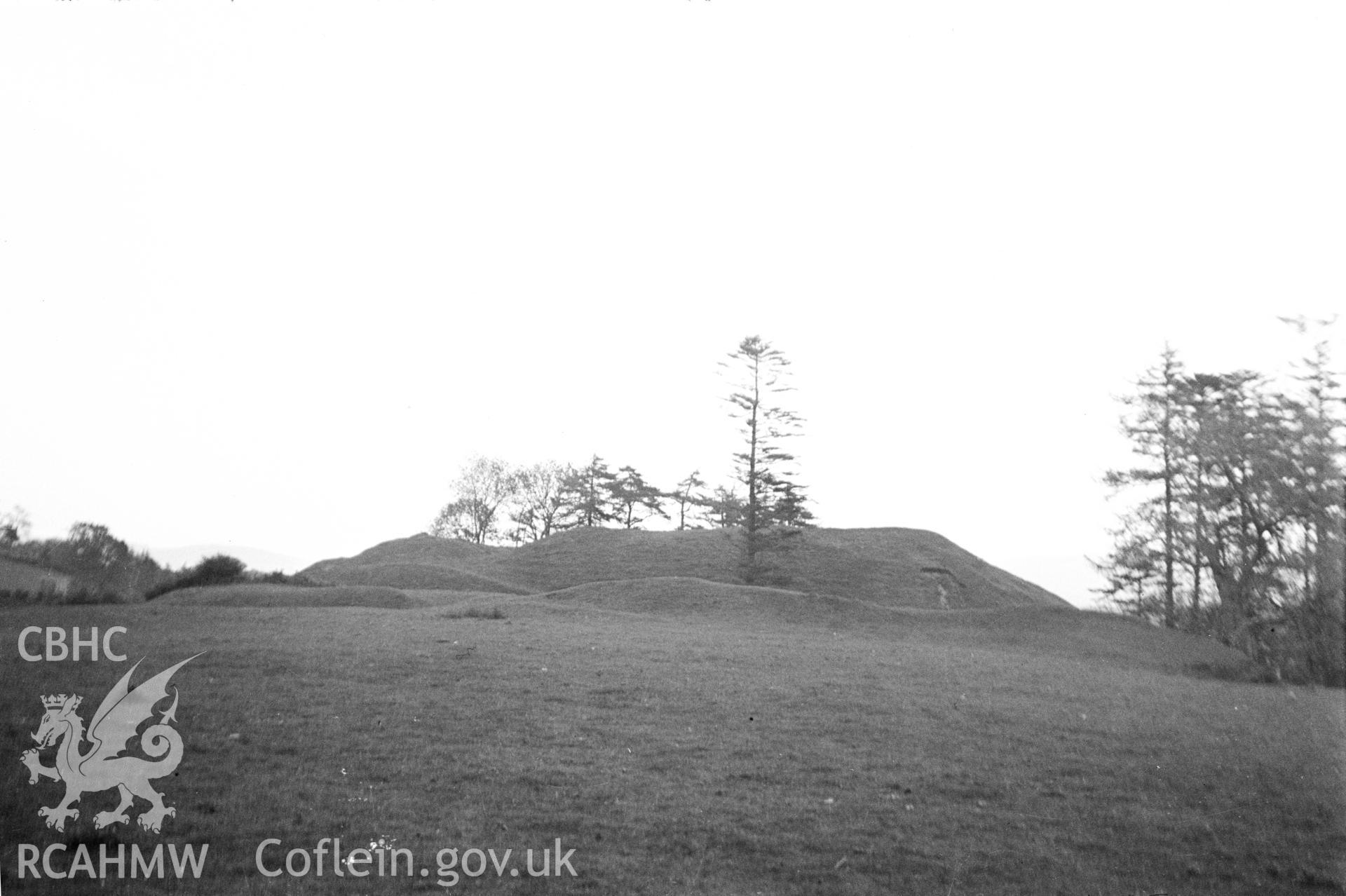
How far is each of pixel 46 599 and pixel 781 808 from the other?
11.3 meters

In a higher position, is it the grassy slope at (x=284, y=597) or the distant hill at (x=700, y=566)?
the distant hill at (x=700, y=566)

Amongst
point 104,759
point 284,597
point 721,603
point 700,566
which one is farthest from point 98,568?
point 700,566

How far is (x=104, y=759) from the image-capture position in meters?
5.51

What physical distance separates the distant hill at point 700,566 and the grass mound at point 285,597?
8273 mm

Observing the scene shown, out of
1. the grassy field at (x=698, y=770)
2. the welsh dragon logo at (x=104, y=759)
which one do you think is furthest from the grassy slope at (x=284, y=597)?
the welsh dragon logo at (x=104, y=759)

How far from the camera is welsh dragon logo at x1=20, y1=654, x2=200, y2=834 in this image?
17.6ft

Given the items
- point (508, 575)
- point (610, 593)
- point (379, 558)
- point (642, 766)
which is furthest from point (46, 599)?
point (379, 558)

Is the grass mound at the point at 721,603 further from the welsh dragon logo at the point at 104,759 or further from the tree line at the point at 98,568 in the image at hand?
the welsh dragon logo at the point at 104,759

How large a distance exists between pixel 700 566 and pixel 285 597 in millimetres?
20708

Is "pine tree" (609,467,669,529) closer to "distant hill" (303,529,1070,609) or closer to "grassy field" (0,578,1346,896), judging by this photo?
"distant hill" (303,529,1070,609)

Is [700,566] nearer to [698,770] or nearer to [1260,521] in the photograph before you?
[1260,521]

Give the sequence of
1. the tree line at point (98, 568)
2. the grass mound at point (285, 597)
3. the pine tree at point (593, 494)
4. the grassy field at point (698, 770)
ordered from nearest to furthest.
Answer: the grassy field at point (698, 770) → the tree line at point (98, 568) → the grass mound at point (285, 597) → the pine tree at point (593, 494)

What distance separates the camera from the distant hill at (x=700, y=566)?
113ft

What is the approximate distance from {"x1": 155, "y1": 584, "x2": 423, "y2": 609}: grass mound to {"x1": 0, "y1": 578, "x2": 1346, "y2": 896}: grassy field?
20.6 ft
